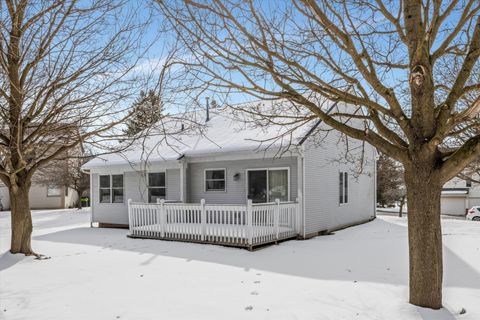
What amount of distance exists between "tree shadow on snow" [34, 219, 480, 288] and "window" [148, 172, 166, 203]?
2260mm

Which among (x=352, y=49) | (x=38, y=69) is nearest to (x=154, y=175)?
(x=38, y=69)

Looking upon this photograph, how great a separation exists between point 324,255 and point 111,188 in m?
9.80

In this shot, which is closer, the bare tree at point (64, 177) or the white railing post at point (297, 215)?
the white railing post at point (297, 215)

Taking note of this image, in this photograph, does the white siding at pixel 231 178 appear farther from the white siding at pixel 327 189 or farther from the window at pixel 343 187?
the window at pixel 343 187

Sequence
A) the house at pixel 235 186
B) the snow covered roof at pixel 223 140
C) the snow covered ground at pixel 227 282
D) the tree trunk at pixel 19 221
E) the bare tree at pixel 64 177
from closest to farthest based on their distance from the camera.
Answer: the snow covered ground at pixel 227 282 → the tree trunk at pixel 19 221 → the house at pixel 235 186 → the snow covered roof at pixel 223 140 → the bare tree at pixel 64 177

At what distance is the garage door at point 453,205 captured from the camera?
36.6 meters

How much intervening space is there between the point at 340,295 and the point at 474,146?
9.04 ft

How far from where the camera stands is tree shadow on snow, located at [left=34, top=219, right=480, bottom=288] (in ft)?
22.2

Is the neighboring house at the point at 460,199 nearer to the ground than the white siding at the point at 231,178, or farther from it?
nearer to the ground

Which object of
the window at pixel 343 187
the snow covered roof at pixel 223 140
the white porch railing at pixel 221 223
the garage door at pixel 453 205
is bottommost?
the garage door at pixel 453 205

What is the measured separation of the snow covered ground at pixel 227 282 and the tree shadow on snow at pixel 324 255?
2 centimetres

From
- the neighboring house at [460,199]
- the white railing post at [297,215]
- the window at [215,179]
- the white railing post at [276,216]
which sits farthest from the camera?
the neighboring house at [460,199]

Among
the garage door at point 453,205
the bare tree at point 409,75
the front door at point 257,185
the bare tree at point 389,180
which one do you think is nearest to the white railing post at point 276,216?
the front door at point 257,185

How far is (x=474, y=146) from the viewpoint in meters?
4.25
